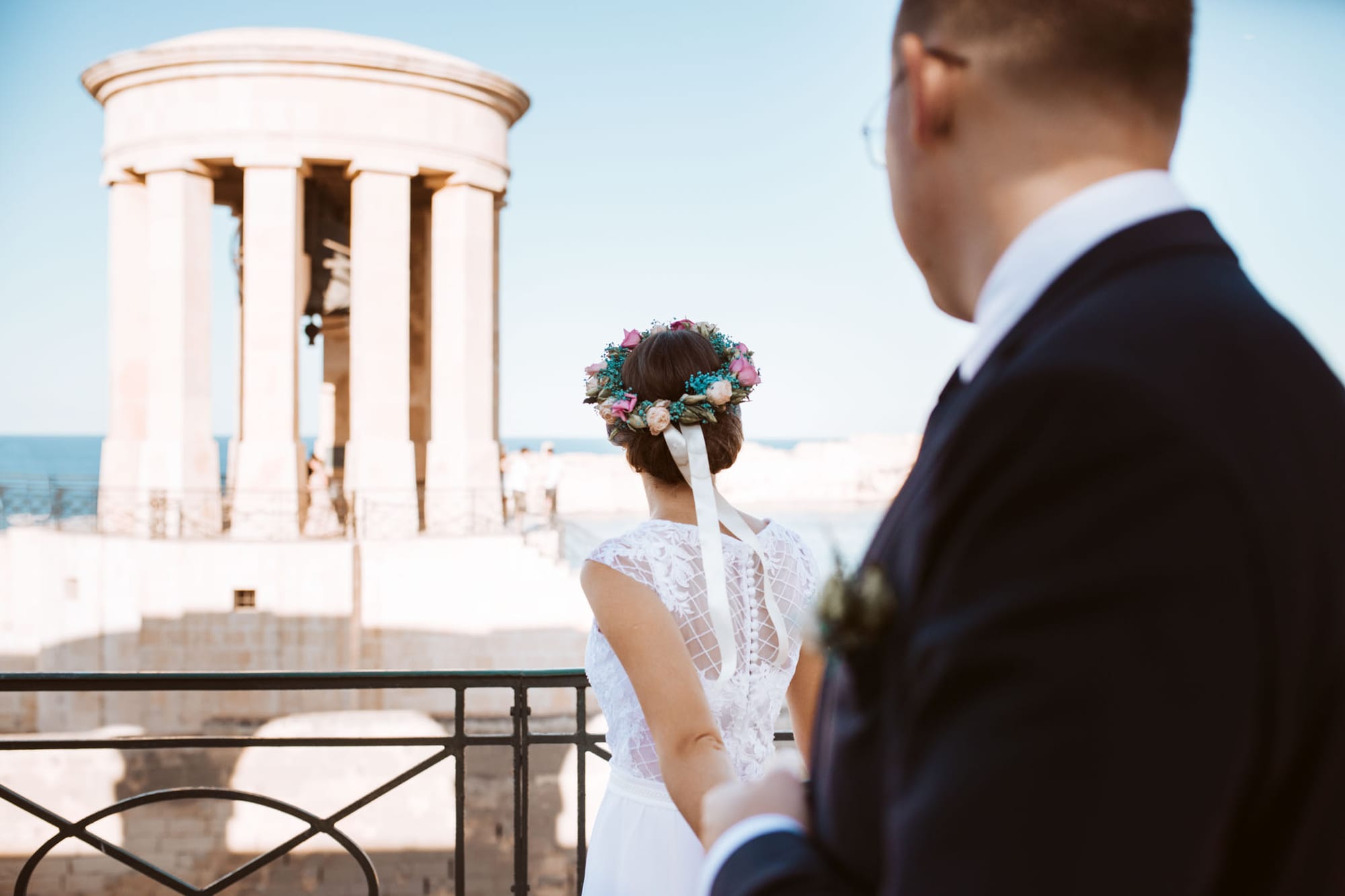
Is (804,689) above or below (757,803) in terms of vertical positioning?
below

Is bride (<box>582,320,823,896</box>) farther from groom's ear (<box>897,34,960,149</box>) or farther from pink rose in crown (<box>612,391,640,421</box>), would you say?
groom's ear (<box>897,34,960,149</box>)

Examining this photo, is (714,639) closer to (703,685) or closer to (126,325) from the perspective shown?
(703,685)

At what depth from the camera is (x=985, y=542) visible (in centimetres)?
82

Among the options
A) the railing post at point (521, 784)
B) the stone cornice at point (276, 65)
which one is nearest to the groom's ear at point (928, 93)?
the railing post at point (521, 784)

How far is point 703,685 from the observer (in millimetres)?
2812

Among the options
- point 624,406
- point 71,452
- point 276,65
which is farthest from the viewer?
point 71,452

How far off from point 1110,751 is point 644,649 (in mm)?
1853

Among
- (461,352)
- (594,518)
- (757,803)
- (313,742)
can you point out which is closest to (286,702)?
(461,352)

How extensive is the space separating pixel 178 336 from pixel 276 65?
16.7 feet

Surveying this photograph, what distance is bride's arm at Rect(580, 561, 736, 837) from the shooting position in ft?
Answer: 7.99

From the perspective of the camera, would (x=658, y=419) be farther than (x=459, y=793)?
No

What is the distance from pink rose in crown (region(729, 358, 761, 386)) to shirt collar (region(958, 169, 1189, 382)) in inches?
79.4

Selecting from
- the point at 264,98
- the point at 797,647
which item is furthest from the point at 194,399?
the point at 797,647

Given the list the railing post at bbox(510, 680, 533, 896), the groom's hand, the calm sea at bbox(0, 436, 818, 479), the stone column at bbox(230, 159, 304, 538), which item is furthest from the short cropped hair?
the calm sea at bbox(0, 436, 818, 479)
